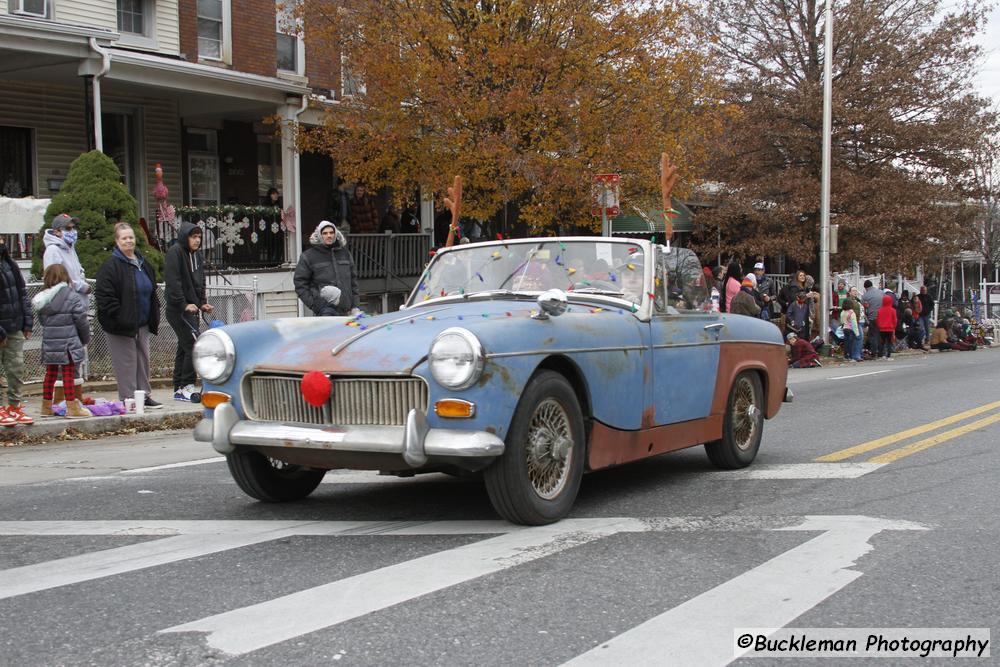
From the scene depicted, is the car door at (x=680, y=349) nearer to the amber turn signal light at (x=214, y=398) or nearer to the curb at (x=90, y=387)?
the amber turn signal light at (x=214, y=398)

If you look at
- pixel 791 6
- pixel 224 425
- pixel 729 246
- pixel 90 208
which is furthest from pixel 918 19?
pixel 224 425

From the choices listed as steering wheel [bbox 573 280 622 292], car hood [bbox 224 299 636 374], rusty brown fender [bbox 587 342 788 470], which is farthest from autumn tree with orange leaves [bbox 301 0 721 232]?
car hood [bbox 224 299 636 374]

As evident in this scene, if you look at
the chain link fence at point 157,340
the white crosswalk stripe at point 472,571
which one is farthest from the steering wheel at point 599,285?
the chain link fence at point 157,340

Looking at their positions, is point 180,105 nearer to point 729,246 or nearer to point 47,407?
point 47,407

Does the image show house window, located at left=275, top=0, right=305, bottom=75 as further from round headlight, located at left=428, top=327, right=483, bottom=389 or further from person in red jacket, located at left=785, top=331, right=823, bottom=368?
round headlight, located at left=428, top=327, right=483, bottom=389

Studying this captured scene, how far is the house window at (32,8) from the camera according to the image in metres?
19.1

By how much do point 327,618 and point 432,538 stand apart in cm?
139

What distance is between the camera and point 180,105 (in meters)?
22.2

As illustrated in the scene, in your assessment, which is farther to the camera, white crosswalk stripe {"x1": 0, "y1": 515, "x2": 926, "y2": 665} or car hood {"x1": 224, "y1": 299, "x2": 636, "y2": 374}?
car hood {"x1": 224, "y1": 299, "x2": 636, "y2": 374}

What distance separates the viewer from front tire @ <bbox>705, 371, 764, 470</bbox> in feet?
25.5

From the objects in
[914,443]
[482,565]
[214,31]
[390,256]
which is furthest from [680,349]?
[214,31]

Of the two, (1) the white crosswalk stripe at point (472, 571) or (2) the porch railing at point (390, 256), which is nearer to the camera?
(1) the white crosswalk stripe at point (472, 571)

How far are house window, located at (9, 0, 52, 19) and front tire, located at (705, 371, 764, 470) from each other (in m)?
15.3

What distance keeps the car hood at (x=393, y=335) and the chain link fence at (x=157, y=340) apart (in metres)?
8.05
